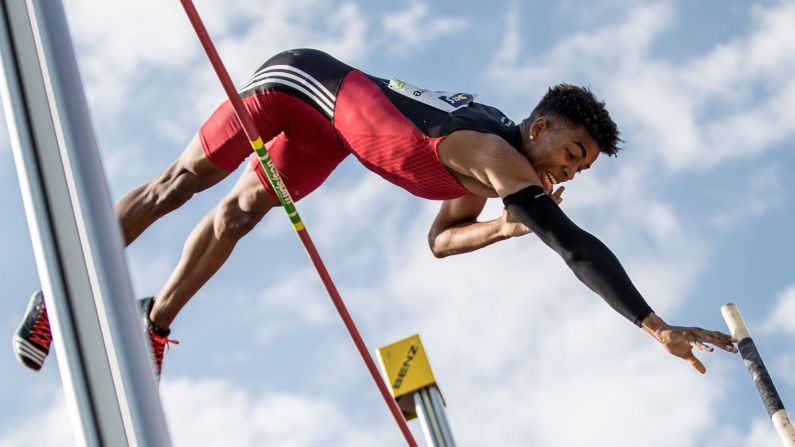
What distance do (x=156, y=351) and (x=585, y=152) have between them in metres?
1.99

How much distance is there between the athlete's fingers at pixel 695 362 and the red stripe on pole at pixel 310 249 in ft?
4.85

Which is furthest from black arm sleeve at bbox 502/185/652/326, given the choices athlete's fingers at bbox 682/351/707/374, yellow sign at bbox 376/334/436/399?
yellow sign at bbox 376/334/436/399

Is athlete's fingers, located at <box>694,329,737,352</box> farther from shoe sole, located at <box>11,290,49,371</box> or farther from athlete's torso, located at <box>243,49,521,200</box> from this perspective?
shoe sole, located at <box>11,290,49,371</box>

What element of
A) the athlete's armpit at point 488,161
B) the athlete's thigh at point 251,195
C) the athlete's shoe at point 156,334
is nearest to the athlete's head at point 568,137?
the athlete's armpit at point 488,161

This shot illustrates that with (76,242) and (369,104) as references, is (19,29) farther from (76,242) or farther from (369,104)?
(369,104)

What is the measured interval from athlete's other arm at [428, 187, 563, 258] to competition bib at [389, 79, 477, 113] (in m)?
0.56

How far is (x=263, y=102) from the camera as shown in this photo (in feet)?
13.3

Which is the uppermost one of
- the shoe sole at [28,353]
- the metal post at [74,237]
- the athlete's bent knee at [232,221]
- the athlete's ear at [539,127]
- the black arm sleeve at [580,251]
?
the athlete's bent knee at [232,221]

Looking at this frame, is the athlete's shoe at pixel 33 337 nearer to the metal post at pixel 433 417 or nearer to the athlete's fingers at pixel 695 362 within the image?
the metal post at pixel 433 417

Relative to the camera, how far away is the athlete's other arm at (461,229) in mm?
4461

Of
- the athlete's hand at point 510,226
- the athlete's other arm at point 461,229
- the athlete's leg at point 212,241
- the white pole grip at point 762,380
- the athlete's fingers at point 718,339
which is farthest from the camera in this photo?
the athlete's other arm at point 461,229

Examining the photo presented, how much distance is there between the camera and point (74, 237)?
4.39 feet

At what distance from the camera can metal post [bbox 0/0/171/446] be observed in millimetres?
1266

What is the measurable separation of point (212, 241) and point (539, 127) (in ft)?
4.70
